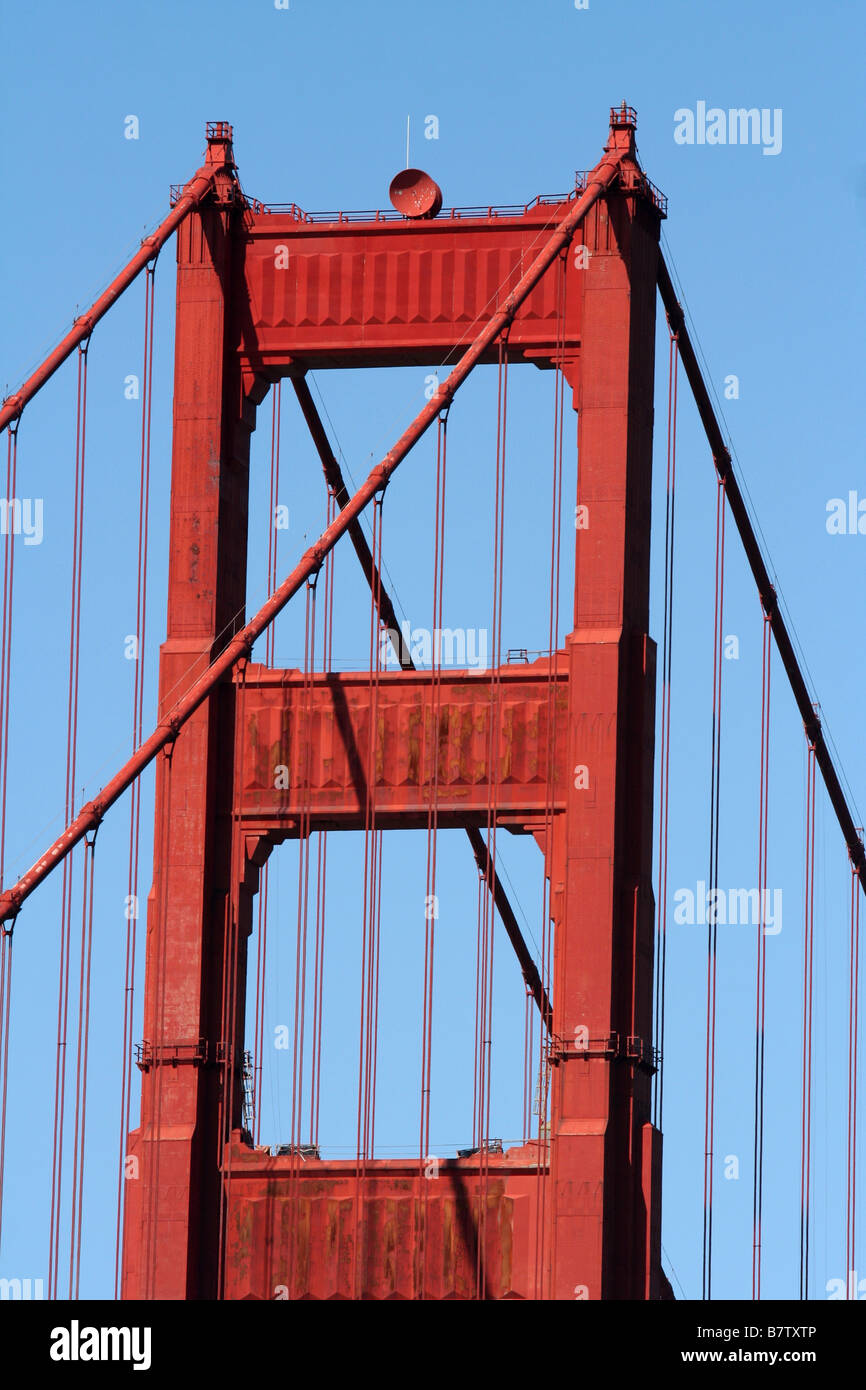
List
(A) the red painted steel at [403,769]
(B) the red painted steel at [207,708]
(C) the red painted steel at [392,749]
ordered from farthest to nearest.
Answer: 1. (C) the red painted steel at [392,749]
2. (B) the red painted steel at [207,708]
3. (A) the red painted steel at [403,769]

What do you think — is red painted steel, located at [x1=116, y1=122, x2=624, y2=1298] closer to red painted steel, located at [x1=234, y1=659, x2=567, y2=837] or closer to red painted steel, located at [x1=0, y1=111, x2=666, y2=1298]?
red painted steel, located at [x1=0, y1=111, x2=666, y2=1298]

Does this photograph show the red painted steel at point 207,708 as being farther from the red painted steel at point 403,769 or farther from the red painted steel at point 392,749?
the red painted steel at point 392,749

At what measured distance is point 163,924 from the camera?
7556 cm

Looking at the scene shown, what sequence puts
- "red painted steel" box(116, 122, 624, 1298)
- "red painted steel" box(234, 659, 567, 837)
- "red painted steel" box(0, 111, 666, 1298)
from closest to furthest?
"red painted steel" box(0, 111, 666, 1298) → "red painted steel" box(116, 122, 624, 1298) → "red painted steel" box(234, 659, 567, 837)

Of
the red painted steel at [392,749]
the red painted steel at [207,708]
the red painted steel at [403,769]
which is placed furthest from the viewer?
the red painted steel at [392,749]

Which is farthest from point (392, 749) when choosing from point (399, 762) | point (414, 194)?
point (414, 194)

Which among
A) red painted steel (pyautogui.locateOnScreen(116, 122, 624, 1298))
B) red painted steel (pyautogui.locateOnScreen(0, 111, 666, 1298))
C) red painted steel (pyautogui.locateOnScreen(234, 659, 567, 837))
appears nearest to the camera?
red painted steel (pyautogui.locateOnScreen(0, 111, 666, 1298))

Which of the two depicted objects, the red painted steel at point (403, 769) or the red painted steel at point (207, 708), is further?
the red painted steel at point (207, 708)

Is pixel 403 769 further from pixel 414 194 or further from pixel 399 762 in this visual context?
pixel 414 194

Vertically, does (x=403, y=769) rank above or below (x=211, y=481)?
below

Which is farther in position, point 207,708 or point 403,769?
point 207,708

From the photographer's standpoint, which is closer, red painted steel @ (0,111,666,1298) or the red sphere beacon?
red painted steel @ (0,111,666,1298)
